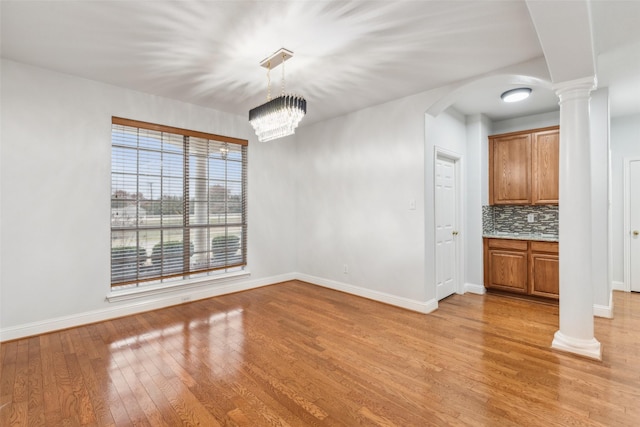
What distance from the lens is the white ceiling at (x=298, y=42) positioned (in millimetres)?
2211

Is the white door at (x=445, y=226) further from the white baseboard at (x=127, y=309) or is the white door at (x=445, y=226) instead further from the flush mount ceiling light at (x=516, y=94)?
the white baseboard at (x=127, y=309)

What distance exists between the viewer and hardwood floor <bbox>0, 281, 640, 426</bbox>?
1932 millimetres

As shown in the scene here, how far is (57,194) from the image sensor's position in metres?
3.26

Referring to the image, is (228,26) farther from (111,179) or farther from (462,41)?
(111,179)

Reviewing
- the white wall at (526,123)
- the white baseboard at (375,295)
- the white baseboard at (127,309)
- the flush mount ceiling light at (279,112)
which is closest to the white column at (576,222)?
the white baseboard at (375,295)

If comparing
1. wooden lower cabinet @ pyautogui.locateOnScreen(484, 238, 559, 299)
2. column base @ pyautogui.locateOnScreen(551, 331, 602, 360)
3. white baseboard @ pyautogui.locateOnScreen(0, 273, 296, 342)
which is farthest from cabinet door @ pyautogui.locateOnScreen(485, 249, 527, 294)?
white baseboard @ pyautogui.locateOnScreen(0, 273, 296, 342)

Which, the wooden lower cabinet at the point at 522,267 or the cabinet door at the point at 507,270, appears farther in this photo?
the cabinet door at the point at 507,270

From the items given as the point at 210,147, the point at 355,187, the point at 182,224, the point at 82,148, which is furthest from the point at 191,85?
the point at 355,187

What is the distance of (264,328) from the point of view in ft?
10.9

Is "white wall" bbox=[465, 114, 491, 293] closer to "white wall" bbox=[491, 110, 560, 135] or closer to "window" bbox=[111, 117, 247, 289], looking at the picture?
"white wall" bbox=[491, 110, 560, 135]

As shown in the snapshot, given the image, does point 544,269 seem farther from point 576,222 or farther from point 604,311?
point 576,222

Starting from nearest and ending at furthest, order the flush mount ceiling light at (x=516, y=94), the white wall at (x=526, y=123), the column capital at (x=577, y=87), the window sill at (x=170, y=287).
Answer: the column capital at (x=577, y=87) < the window sill at (x=170, y=287) < the flush mount ceiling light at (x=516, y=94) < the white wall at (x=526, y=123)

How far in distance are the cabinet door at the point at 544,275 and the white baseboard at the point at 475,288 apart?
62 centimetres

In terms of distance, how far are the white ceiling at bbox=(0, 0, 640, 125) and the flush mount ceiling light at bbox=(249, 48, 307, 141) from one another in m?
0.11
